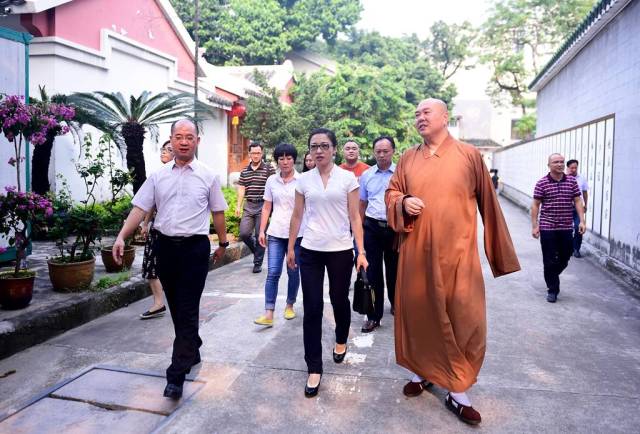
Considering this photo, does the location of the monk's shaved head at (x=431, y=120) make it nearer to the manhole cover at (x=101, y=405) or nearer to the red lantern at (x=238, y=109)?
the manhole cover at (x=101, y=405)

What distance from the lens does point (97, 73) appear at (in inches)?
476

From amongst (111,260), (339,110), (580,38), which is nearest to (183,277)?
(111,260)

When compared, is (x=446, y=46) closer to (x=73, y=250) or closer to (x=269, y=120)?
(x=269, y=120)

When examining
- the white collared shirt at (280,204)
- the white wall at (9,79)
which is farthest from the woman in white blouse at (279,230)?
the white wall at (9,79)

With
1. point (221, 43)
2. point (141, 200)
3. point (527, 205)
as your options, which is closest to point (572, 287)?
point (141, 200)

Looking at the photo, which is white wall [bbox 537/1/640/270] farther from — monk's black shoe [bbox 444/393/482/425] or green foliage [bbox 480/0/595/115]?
green foliage [bbox 480/0/595/115]

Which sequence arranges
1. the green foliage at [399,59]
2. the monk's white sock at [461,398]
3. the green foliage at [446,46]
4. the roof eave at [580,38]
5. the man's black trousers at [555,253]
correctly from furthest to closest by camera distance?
1. the green foliage at [446,46]
2. the green foliage at [399,59]
3. the roof eave at [580,38]
4. the man's black trousers at [555,253]
5. the monk's white sock at [461,398]

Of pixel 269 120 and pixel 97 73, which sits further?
pixel 269 120

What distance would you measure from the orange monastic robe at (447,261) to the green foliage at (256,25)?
95.3ft

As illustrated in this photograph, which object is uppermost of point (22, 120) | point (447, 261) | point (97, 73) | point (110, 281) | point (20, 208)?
point (97, 73)

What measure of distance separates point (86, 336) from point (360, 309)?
267 cm

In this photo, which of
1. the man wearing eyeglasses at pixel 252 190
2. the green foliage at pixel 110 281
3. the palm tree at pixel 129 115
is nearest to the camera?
the green foliage at pixel 110 281

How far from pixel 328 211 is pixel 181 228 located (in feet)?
3.51

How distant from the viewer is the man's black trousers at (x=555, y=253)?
6.90 m
